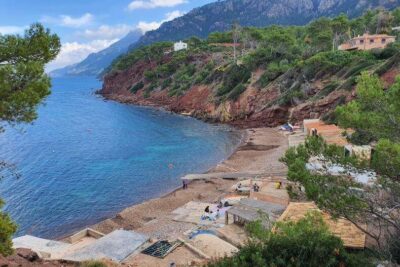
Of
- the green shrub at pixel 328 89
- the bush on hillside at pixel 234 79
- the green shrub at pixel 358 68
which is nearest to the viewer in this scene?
the green shrub at pixel 358 68

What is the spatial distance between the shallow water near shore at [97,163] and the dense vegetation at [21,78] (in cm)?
2090

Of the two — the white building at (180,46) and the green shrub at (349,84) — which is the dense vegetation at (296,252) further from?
the white building at (180,46)

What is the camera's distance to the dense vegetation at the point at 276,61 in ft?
186

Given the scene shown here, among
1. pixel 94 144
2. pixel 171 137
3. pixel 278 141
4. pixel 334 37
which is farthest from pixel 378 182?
pixel 334 37

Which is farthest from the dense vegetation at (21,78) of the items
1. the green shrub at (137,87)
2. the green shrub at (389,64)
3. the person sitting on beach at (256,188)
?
the green shrub at (137,87)

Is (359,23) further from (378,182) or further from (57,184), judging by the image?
(378,182)

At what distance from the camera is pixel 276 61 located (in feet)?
243

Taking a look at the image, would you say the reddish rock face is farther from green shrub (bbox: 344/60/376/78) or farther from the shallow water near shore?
green shrub (bbox: 344/60/376/78)

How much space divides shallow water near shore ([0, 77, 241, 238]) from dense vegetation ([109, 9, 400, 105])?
40.5ft

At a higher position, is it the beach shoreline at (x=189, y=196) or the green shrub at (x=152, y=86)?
the green shrub at (x=152, y=86)

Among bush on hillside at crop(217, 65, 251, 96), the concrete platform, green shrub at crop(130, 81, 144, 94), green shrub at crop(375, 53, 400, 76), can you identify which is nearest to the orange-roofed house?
bush on hillside at crop(217, 65, 251, 96)

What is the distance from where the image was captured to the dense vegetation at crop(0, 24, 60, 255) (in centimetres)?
995

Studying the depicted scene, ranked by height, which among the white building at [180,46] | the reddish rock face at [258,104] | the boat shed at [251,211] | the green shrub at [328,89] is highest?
the white building at [180,46]

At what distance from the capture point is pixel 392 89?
10.6 m
